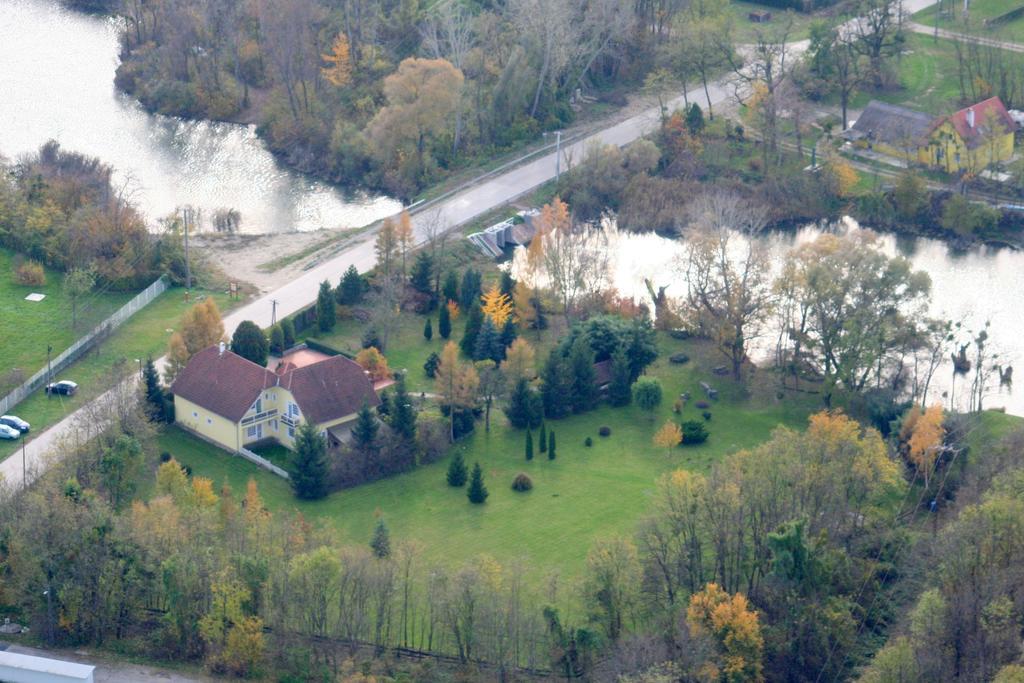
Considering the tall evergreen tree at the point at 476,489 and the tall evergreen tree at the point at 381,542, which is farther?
the tall evergreen tree at the point at 476,489

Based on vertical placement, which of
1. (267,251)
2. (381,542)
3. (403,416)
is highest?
(267,251)

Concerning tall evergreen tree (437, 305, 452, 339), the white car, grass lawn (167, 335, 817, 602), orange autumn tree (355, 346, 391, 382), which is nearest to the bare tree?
grass lawn (167, 335, 817, 602)

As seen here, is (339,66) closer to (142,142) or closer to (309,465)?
(142,142)

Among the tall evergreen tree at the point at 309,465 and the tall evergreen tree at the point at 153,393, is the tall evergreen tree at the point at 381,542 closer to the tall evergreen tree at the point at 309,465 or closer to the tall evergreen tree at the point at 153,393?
the tall evergreen tree at the point at 309,465

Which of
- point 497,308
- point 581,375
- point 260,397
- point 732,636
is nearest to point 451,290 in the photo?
point 497,308

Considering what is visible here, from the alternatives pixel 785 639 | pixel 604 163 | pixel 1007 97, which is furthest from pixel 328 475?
pixel 1007 97

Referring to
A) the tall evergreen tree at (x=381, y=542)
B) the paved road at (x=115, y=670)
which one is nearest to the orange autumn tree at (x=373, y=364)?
the tall evergreen tree at (x=381, y=542)

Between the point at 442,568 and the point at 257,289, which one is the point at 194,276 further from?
the point at 442,568
